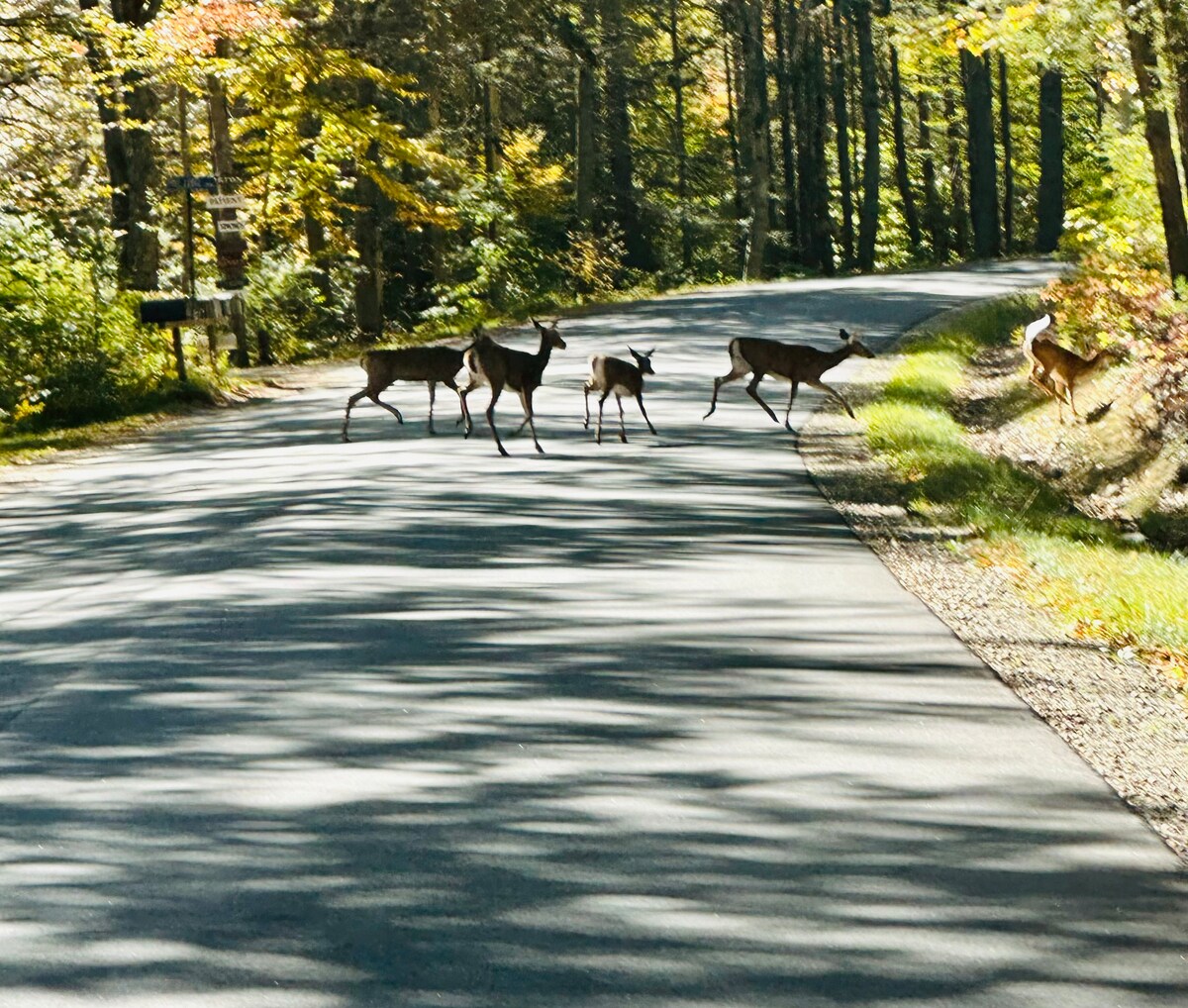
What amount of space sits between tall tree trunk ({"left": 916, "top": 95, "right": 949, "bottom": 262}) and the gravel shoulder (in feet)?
193

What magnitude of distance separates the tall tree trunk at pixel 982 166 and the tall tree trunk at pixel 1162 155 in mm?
36692

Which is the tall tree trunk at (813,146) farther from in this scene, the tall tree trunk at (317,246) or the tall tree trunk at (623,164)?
the tall tree trunk at (317,246)

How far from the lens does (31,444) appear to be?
22844mm

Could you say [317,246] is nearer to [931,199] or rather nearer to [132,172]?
[132,172]

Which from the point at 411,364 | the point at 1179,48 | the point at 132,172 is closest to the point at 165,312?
the point at 132,172

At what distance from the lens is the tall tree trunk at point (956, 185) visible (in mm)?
76875

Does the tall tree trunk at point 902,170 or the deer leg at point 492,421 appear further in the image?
Result: the tall tree trunk at point 902,170

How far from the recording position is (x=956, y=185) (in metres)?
80.9

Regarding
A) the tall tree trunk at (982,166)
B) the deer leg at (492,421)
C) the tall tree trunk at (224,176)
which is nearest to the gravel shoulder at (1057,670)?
the deer leg at (492,421)

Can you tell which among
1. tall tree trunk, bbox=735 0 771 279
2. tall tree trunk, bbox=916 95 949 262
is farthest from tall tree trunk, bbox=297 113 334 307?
tall tree trunk, bbox=916 95 949 262

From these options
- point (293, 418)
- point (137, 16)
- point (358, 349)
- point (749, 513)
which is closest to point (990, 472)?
point (749, 513)

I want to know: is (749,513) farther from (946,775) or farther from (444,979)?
(444,979)

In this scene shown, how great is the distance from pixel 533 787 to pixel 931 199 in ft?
248

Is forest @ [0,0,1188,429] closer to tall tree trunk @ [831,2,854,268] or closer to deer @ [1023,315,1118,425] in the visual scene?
tall tree trunk @ [831,2,854,268]
